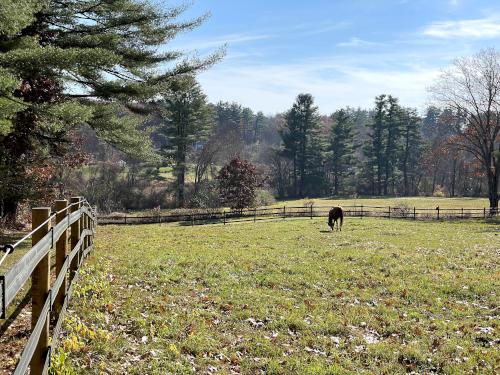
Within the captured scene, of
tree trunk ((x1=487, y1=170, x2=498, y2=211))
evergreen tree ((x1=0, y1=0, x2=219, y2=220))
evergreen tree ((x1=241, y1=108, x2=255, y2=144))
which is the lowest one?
tree trunk ((x1=487, y1=170, x2=498, y2=211))

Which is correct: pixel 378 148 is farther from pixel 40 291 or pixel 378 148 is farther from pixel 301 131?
pixel 40 291

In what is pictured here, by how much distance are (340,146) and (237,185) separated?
4237 cm

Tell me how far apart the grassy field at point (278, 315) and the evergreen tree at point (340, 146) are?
66.4m

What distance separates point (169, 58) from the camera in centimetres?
1894

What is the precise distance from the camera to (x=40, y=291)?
13.8ft

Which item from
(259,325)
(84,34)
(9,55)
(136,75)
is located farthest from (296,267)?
(84,34)

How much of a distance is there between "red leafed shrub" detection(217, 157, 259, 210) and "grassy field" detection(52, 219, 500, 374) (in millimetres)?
27951

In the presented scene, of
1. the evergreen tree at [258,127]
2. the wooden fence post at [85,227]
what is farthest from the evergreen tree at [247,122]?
the wooden fence post at [85,227]

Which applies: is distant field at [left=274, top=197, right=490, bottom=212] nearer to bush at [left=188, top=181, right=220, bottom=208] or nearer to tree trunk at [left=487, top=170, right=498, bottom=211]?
bush at [left=188, top=181, right=220, bottom=208]

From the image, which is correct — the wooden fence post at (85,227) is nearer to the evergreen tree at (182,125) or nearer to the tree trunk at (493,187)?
the tree trunk at (493,187)

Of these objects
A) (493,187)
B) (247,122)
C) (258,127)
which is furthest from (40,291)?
(258,127)

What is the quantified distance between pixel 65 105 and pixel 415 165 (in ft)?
261

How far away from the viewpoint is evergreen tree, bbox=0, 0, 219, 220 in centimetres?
1416

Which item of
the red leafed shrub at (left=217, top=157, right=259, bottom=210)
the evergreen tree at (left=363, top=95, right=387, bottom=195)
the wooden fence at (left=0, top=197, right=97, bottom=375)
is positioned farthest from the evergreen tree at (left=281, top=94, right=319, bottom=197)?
the wooden fence at (left=0, top=197, right=97, bottom=375)
